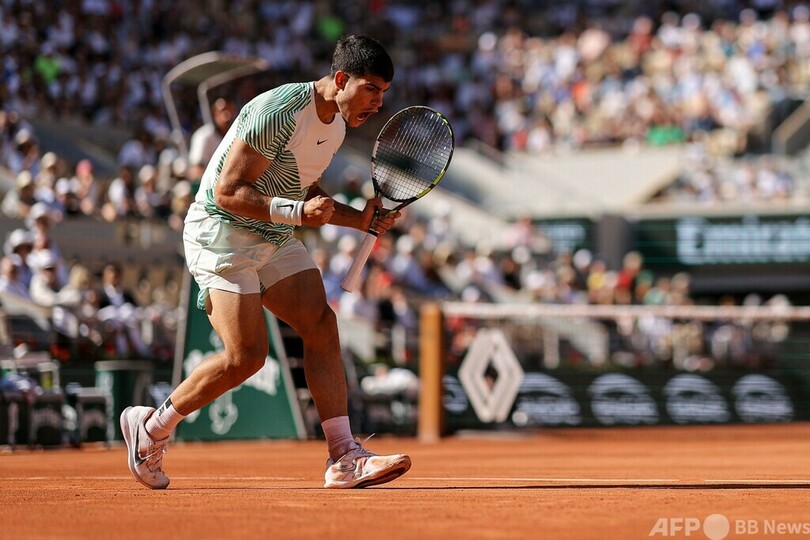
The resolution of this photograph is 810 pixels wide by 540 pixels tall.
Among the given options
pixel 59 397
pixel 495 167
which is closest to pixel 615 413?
pixel 59 397

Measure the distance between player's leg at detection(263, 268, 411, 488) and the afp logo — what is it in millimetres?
1972

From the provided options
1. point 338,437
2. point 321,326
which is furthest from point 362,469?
point 321,326

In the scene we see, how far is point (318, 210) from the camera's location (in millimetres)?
7020

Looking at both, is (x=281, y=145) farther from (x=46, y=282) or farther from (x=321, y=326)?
(x=46, y=282)

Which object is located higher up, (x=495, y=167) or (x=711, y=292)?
(x=495, y=167)

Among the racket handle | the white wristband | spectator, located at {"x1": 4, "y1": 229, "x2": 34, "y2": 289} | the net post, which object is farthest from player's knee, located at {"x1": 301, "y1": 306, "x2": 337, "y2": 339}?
the net post

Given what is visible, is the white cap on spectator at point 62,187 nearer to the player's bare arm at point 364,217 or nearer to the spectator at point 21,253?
the spectator at point 21,253

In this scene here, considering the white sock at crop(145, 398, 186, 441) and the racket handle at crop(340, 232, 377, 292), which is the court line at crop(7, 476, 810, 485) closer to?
the white sock at crop(145, 398, 186, 441)

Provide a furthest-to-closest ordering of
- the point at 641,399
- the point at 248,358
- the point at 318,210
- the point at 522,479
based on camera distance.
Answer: the point at 641,399
the point at 522,479
the point at 248,358
the point at 318,210

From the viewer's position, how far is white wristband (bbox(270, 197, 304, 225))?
23.4 feet

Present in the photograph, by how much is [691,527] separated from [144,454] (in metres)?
3.18

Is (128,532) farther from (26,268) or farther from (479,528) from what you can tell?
(26,268)

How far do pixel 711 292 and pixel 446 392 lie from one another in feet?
34.6

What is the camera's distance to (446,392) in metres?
16.9
